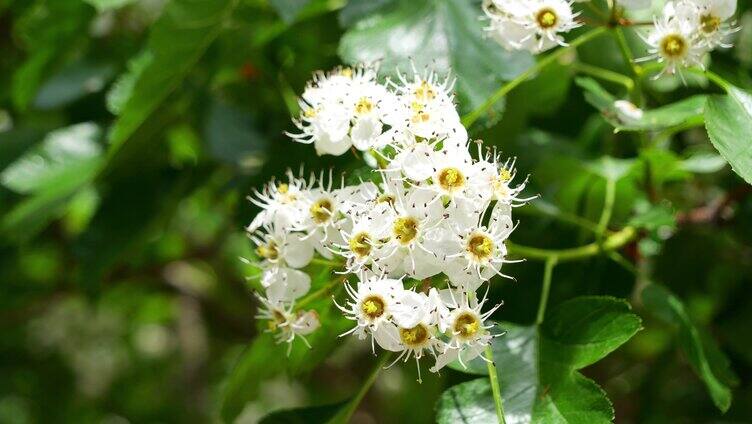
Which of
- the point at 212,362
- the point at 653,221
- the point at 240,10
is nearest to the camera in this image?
the point at 653,221

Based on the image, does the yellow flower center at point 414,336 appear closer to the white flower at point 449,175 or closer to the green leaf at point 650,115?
the white flower at point 449,175

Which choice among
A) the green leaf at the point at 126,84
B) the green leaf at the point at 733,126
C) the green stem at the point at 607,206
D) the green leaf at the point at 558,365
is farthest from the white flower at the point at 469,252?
the green leaf at the point at 126,84

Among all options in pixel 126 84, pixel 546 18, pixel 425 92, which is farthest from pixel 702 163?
pixel 126 84

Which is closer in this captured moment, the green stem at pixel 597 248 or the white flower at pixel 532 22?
the white flower at pixel 532 22

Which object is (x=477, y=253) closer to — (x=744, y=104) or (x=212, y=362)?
(x=744, y=104)

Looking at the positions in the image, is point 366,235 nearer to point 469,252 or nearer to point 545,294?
point 469,252

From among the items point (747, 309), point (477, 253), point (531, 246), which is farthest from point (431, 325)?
point (747, 309)
